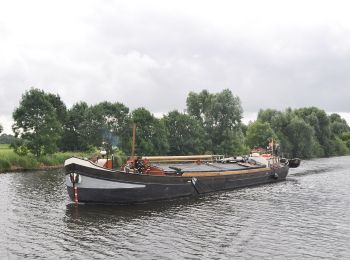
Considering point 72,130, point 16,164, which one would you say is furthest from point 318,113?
point 16,164

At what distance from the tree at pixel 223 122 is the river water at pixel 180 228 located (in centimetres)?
5623

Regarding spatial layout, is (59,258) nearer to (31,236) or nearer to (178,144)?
(31,236)

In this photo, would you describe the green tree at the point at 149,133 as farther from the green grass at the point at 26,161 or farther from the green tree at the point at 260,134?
the green tree at the point at 260,134

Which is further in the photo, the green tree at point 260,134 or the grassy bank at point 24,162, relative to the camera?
the green tree at point 260,134

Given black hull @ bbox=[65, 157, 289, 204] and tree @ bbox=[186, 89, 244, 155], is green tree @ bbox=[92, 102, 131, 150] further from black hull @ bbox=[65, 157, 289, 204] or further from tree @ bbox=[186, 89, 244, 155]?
black hull @ bbox=[65, 157, 289, 204]

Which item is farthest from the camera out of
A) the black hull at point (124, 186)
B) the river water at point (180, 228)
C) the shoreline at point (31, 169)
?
the shoreline at point (31, 169)

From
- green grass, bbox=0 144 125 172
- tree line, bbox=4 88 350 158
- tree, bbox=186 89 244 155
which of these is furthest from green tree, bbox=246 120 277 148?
green grass, bbox=0 144 125 172

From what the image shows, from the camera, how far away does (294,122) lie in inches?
4441

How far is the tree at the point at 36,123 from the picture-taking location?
6700cm

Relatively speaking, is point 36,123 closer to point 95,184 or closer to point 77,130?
point 77,130

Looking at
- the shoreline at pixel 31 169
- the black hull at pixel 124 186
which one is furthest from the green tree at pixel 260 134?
the black hull at pixel 124 186

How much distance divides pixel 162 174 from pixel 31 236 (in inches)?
589

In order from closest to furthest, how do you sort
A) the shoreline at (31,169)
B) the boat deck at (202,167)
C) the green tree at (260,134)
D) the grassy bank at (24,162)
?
the boat deck at (202,167) → the shoreline at (31,169) → the grassy bank at (24,162) → the green tree at (260,134)

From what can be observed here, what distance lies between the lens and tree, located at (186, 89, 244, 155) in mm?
94438
